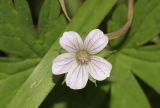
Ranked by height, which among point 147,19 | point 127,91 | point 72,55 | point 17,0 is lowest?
point 127,91

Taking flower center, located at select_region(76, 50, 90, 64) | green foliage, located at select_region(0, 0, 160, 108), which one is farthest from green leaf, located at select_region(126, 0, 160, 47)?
flower center, located at select_region(76, 50, 90, 64)

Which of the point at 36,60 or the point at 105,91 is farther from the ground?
the point at 36,60

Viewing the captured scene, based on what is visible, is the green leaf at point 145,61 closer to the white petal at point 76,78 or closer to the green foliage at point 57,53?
the green foliage at point 57,53

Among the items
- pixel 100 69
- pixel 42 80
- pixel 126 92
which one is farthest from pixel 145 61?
pixel 42 80

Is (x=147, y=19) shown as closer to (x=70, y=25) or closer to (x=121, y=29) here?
(x=121, y=29)

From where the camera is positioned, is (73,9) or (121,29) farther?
(73,9)

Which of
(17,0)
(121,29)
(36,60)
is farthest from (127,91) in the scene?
(17,0)

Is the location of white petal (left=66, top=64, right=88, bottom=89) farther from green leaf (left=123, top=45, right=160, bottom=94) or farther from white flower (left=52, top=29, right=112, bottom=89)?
green leaf (left=123, top=45, right=160, bottom=94)

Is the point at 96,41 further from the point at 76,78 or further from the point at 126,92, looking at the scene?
the point at 126,92
